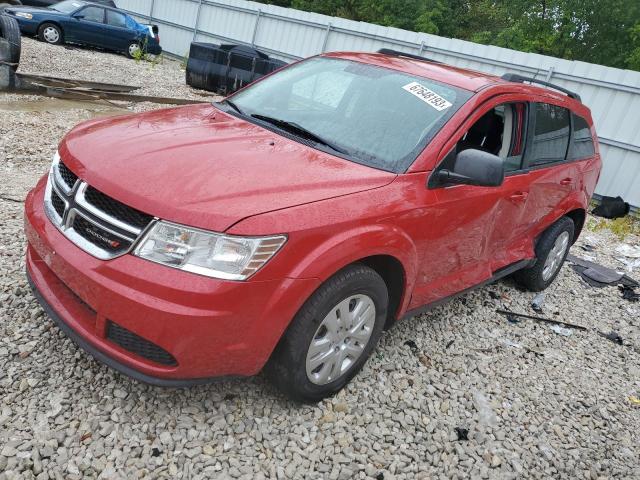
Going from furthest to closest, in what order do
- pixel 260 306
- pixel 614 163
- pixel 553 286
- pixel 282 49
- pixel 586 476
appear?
1. pixel 282 49
2. pixel 614 163
3. pixel 553 286
4. pixel 586 476
5. pixel 260 306

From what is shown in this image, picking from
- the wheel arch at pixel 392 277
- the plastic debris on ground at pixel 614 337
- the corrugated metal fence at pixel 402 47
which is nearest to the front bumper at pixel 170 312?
the wheel arch at pixel 392 277

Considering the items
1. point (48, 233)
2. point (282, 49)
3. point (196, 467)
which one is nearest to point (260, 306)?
point (196, 467)

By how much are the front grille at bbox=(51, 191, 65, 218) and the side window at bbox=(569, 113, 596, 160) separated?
149 inches

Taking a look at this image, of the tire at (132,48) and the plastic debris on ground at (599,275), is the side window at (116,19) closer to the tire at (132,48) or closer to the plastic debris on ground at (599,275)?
the tire at (132,48)

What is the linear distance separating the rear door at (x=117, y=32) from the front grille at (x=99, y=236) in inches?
575

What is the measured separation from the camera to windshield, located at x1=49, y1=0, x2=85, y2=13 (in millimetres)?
14094

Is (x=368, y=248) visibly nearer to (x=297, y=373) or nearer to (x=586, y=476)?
(x=297, y=373)

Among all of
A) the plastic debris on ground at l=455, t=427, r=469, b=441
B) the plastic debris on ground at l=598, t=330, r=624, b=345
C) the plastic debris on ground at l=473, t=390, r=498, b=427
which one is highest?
the plastic debris on ground at l=598, t=330, r=624, b=345

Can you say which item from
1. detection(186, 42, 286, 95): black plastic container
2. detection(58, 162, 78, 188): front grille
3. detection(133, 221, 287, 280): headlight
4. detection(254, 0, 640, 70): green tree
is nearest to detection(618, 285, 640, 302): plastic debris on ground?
detection(133, 221, 287, 280): headlight

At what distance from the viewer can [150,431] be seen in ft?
7.71

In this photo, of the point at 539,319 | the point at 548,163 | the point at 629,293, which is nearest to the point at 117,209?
the point at 548,163

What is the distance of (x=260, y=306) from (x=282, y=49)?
14029mm

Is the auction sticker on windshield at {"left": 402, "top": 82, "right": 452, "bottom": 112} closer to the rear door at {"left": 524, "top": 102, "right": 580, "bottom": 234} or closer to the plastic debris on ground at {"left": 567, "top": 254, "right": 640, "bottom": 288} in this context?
the rear door at {"left": 524, "top": 102, "right": 580, "bottom": 234}

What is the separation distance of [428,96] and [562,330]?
2432 millimetres
